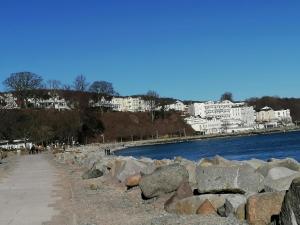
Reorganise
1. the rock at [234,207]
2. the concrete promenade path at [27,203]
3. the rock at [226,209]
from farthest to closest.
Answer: the concrete promenade path at [27,203]
the rock at [226,209]
the rock at [234,207]

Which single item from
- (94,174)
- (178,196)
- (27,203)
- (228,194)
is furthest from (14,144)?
(228,194)

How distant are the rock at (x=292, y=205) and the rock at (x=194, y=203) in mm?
3606

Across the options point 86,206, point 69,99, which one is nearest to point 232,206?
point 86,206

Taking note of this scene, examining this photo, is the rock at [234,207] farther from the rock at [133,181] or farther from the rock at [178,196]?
the rock at [133,181]

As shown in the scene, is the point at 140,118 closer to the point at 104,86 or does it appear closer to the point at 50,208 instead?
the point at 104,86

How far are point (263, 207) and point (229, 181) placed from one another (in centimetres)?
225

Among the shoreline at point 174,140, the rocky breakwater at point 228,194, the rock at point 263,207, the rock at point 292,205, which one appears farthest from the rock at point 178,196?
the shoreline at point 174,140

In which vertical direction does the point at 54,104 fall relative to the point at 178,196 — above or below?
above

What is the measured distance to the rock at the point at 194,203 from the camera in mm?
12039

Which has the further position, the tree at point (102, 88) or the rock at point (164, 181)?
the tree at point (102, 88)

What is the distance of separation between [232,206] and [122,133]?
164m

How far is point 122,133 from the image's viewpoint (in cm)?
17488

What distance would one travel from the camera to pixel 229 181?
12336 millimetres

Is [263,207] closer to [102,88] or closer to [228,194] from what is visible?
[228,194]
